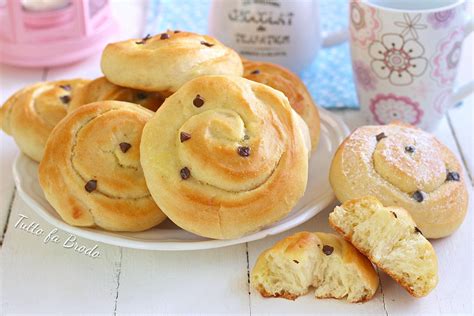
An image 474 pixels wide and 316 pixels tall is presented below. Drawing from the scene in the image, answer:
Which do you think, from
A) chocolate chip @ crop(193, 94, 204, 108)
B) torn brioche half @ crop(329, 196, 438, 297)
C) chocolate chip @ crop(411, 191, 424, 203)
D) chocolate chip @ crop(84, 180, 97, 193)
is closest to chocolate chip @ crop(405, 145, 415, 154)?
chocolate chip @ crop(411, 191, 424, 203)

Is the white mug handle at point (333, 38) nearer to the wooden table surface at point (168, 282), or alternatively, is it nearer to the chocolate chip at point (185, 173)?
→ the wooden table surface at point (168, 282)

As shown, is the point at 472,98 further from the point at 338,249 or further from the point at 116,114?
the point at 116,114

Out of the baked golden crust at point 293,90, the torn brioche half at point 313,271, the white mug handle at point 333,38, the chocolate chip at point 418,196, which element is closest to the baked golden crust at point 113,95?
the baked golden crust at point 293,90

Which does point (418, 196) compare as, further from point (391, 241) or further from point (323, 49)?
point (323, 49)

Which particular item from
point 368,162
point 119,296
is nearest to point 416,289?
point 368,162

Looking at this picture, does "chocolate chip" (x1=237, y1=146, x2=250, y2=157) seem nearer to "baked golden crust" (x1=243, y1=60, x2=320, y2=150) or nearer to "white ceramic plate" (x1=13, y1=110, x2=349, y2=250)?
Answer: "white ceramic plate" (x1=13, y1=110, x2=349, y2=250)

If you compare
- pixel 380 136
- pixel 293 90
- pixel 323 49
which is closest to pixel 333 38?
pixel 323 49
